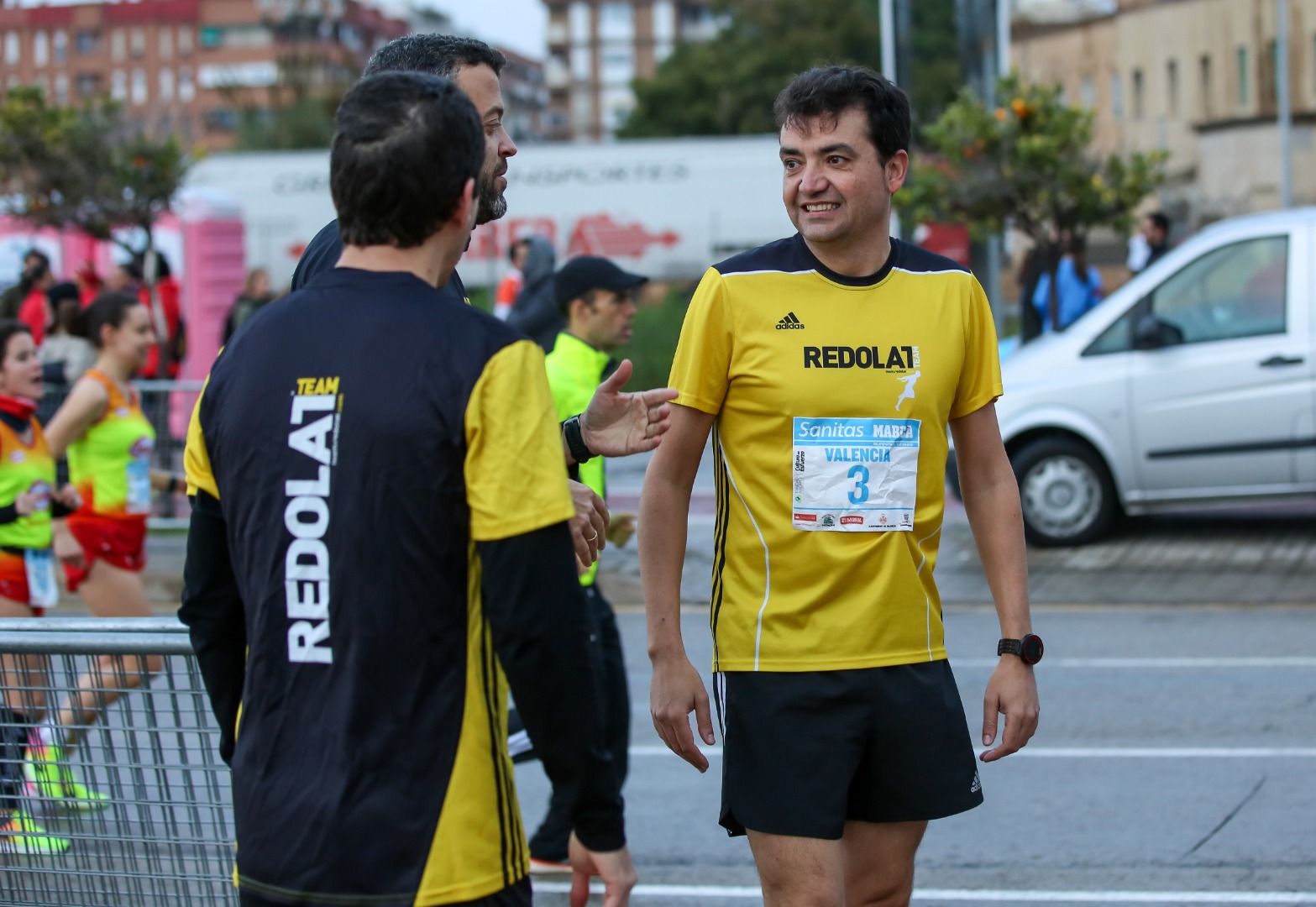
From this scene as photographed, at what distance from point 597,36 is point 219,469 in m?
130

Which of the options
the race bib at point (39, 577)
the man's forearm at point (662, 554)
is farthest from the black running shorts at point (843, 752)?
the race bib at point (39, 577)

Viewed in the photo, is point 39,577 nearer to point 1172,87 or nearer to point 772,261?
point 772,261

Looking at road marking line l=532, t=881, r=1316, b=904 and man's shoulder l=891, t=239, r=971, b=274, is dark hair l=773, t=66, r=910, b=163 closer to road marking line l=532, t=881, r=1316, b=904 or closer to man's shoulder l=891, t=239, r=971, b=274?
man's shoulder l=891, t=239, r=971, b=274

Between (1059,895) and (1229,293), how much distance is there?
21.4 ft

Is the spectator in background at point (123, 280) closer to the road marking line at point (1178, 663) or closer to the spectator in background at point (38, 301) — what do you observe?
the spectator in background at point (38, 301)

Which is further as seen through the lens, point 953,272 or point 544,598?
point 953,272

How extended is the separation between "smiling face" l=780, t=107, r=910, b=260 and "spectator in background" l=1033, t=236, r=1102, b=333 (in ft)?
35.4

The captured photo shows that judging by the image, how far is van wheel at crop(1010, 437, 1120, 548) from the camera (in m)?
11.1

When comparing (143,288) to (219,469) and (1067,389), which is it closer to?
(1067,389)

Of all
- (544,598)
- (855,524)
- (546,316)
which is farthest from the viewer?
(546,316)

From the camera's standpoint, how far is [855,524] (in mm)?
3330

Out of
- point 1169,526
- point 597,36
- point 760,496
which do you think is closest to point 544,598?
point 760,496

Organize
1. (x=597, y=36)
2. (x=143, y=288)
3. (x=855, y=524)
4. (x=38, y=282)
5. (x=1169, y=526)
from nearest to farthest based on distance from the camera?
(x=855, y=524)
(x=1169, y=526)
(x=38, y=282)
(x=143, y=288)
(x=597, y=36)

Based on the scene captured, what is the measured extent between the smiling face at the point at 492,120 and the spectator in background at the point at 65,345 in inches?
336
